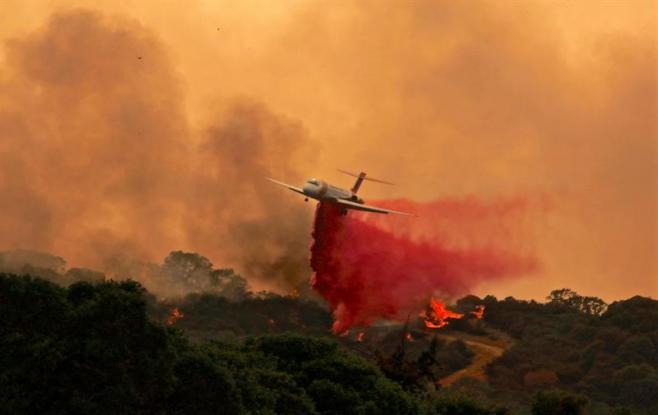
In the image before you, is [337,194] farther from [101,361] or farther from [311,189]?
[101,361]

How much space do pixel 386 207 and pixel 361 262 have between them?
11147 mm

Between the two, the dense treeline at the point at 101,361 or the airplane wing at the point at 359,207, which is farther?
the airplane wing at the point at 359,207

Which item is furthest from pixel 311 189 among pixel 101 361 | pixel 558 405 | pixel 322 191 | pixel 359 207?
pixel 101 361

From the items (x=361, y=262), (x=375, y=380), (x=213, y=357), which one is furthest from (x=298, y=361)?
(x=361, y=262)

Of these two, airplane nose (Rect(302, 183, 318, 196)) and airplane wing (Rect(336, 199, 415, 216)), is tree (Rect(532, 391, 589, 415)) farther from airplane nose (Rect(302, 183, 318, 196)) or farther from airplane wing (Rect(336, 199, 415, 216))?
airplane nose (Rect(302, 183, 318, 196))

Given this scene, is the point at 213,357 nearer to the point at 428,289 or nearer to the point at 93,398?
the point at 93,398

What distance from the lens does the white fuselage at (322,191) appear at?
161375mm

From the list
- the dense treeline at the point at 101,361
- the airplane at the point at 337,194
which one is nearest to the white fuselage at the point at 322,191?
the airplane at the point at 337,194

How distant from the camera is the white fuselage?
161375mm

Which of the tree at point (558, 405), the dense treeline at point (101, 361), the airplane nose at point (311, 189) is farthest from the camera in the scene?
the airplane nose at point (311, 189)

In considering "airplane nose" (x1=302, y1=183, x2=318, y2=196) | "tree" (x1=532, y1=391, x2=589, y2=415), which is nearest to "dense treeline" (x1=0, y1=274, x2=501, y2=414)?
"airplane nose" (x1=302, y1=183, x2=318, y2=196)

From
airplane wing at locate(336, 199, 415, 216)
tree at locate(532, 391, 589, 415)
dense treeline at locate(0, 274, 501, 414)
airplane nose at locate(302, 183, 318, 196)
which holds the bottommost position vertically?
dense treeline at locate(0, 274, 501, 414)

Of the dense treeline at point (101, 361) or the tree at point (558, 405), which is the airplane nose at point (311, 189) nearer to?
the tree at point (558, 405)

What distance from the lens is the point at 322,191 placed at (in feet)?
531
